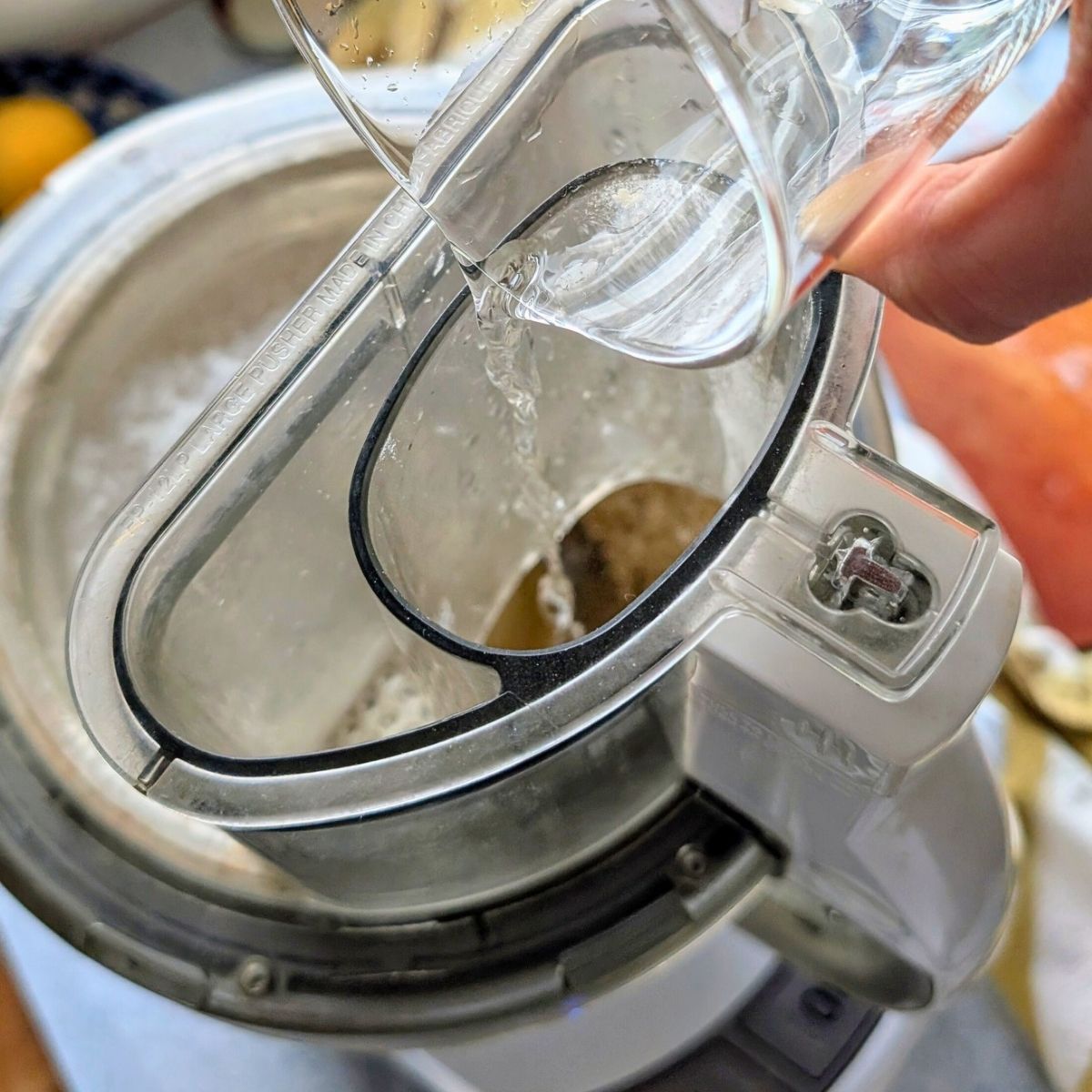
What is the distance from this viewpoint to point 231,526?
14.0 inches

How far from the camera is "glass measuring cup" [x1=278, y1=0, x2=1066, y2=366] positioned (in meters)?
0.29

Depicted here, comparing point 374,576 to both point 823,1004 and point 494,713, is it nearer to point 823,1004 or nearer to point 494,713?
point 494,713

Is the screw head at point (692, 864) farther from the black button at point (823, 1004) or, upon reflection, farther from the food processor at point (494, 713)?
the black button at point (823, 1004)

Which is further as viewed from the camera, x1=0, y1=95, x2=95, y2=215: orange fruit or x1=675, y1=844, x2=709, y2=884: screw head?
x1=0, y1=95, x2=95, y2=215: orange fruit

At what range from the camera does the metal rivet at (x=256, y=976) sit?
1.18 ft

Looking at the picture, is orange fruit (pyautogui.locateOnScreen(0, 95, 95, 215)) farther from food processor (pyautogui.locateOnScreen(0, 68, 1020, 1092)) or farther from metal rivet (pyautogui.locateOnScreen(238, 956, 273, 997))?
metal rivet (pyautogui.locateOnScreen(238, 956, 273, 997))

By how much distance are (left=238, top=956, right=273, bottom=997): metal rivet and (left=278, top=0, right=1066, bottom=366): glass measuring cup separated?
0.80 feet

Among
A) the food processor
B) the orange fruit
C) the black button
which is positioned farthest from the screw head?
the orange fruit

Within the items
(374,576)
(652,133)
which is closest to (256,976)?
(374,576)

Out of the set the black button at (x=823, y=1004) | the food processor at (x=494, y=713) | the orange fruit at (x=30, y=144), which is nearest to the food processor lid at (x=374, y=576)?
the food processor at (x=494, y=713)

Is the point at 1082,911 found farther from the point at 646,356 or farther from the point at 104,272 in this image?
the point at 104,272

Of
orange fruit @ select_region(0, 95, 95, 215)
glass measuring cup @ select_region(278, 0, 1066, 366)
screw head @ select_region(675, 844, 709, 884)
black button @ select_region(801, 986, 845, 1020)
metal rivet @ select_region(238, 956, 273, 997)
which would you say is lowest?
metal rivet @ select_region(238, 956, 273, 997)

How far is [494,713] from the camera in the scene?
0.29 metres

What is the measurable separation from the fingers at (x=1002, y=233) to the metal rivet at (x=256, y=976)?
0.31 metres
